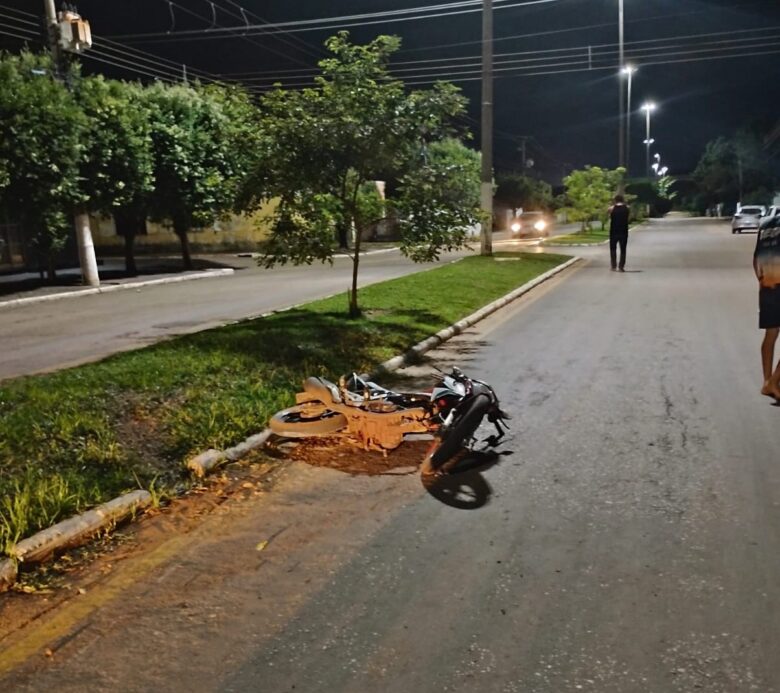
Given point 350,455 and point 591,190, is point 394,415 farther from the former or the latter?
point 591,190

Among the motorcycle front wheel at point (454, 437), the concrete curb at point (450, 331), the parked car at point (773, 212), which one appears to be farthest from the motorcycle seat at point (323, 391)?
the parked car at point (773, 212)

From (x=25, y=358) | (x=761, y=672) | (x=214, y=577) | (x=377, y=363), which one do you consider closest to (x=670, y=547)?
(x=761, y=672)

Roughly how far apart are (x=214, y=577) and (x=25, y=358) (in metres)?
7.12

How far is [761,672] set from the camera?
115 inches

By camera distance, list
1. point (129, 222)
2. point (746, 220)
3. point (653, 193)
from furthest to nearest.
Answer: point (653, 193)
point (746, 220)
point (129, 222)

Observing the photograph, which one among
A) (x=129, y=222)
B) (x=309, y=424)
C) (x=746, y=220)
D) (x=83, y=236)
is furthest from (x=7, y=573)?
(x=746, y=220)

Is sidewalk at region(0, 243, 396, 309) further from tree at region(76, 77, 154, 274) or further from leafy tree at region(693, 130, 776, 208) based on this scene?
leafy tree at region(693, 130, 776, 208)

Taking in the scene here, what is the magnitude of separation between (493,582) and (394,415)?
1.97 meters

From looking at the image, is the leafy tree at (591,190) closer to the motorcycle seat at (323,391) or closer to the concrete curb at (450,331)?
the concrete curb at (450,331)

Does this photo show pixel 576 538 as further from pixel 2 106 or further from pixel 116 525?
pixel 2 106

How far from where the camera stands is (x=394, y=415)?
5.51 metres

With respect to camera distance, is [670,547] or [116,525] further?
[116,525]

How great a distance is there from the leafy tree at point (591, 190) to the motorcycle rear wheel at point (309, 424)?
1440 inches

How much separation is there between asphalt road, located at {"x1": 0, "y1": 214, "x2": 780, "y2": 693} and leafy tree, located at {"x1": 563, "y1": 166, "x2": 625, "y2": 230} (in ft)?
115
